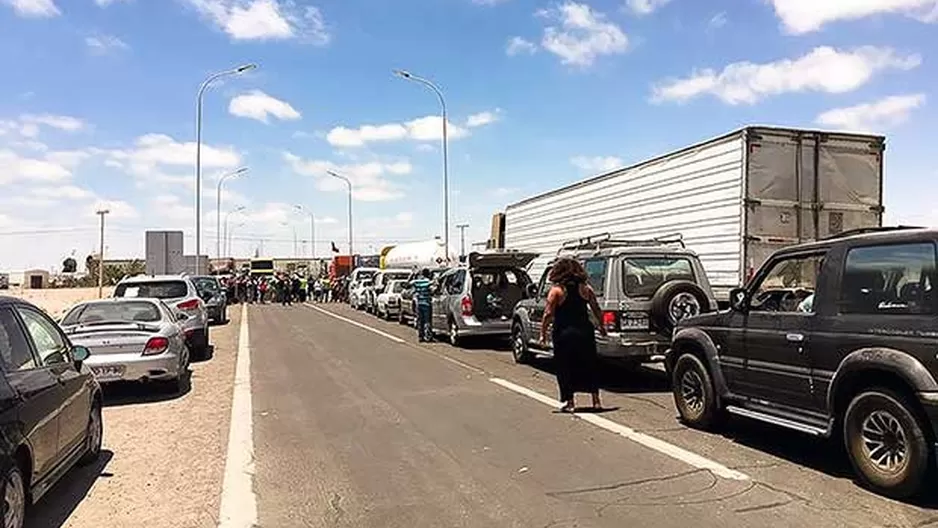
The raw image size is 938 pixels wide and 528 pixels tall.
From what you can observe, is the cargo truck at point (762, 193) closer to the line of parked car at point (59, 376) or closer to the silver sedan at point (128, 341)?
the silver sedan at point (128, 341)

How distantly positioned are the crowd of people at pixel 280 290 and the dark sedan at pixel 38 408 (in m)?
46.3

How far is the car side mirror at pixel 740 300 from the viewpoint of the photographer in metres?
8.58

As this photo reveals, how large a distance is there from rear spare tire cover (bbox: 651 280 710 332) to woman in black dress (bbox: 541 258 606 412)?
4.82 feet

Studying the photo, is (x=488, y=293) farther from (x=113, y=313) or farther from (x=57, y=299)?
(x=57, y=299)

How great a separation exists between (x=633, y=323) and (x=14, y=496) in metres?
8.29

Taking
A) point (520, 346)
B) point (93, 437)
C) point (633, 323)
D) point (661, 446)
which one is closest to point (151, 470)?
point (93, 437)

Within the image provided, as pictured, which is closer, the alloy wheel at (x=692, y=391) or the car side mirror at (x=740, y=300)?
the car side mirror at (x=740, y=300)

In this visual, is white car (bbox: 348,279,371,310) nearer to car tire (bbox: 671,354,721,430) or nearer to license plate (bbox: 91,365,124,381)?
license plate (bbox: 91,365,124,381)

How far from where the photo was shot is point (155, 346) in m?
12.2

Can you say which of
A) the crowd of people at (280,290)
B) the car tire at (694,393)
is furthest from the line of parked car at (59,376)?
the crowd of people at (280,290)

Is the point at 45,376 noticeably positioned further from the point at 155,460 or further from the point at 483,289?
the point at 483,289

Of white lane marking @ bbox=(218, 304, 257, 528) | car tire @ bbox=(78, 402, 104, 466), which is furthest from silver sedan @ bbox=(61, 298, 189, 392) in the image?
car tire @ bbox=(78, 402, 104, 466)

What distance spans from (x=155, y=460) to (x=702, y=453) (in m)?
5.14

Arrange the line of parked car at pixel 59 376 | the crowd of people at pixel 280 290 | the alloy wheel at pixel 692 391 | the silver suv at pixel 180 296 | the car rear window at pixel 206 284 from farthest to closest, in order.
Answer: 1. the crowd of people at pixel 280 290
2. the car rear window at pixel 206 284
3. the silver suv at pixel 180 296
4. the alloy wheel at pixel 692 391
5. the line of parked car at pixel 59 376
